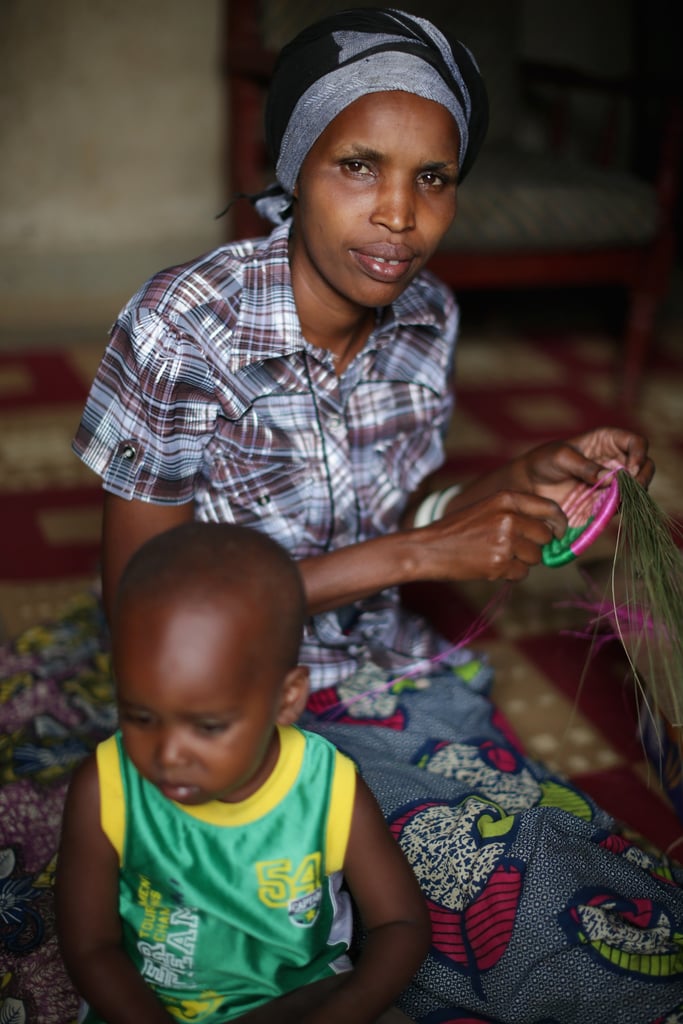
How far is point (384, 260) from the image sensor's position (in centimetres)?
128

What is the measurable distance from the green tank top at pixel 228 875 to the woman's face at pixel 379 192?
0.58m

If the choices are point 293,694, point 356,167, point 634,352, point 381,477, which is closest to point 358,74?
point 356,167

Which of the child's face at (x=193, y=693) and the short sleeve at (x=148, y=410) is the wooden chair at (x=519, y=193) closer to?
the short sleeve at (x=148, y=410)

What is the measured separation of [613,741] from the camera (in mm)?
1888

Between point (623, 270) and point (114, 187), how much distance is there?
5.89ft

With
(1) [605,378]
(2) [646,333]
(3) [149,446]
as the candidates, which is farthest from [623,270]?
(3) [149,446]

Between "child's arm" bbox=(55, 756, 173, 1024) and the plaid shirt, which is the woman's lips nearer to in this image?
the plaid shirt

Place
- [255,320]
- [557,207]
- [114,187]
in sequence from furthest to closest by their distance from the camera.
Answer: [114,187]
[557,207]
[255,320]

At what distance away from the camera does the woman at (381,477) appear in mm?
1139

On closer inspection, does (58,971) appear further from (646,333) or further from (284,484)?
(646,333)

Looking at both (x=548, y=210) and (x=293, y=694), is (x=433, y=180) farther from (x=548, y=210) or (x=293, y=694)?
(x=548, y=210)

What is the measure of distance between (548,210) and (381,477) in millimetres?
1813

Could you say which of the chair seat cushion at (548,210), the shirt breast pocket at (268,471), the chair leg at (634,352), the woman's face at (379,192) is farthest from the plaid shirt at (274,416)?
the chair leg at (634,352)

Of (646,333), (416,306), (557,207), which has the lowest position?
(646,333)
